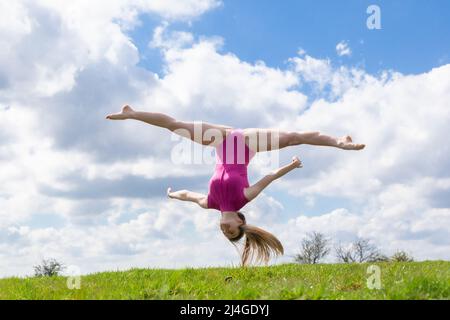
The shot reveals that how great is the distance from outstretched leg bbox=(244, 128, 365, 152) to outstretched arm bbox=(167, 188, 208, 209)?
1.48m

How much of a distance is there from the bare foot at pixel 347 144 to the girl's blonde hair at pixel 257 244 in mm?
2227

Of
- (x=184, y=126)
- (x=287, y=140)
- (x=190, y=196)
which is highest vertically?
(x=184, y=126)

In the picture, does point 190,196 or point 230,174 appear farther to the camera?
point 190,196

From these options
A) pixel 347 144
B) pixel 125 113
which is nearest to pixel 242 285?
pixel 347 144

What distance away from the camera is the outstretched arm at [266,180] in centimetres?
999

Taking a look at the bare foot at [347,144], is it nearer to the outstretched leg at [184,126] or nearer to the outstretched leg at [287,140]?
the outstretched leg at [287,140]

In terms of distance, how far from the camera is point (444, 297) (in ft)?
25.1

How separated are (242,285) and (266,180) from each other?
2138 millimetres

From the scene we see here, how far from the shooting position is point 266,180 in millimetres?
10016

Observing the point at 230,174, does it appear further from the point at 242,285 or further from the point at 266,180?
the point at 242,285

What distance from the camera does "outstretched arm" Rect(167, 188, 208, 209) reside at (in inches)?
428
